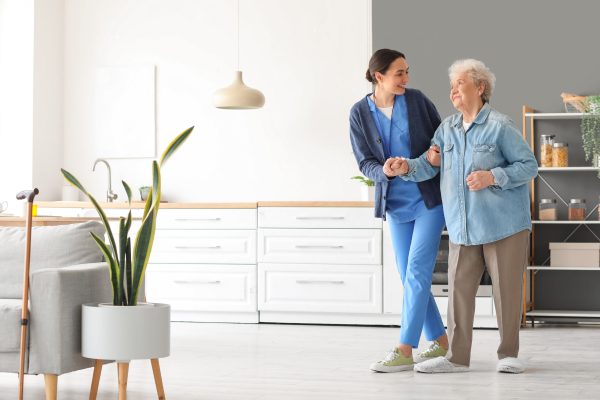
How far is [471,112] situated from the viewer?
4.19m

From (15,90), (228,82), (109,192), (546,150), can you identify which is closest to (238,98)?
(228,82)

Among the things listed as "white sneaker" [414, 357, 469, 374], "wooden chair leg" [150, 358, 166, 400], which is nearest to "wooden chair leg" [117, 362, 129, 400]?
"wooden chair leg" [150, 358, 166, 400]

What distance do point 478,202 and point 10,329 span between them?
6.48 ft

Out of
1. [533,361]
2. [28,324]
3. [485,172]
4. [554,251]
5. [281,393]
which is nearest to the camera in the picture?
[28,324]

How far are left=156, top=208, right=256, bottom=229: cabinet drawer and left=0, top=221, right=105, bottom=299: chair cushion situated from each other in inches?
96.0

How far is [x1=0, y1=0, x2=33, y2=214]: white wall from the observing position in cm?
711

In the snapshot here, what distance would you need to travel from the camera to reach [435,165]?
420cm

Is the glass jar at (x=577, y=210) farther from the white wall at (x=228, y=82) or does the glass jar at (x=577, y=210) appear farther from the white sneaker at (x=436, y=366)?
the white sneaker at (x=436, y=366)

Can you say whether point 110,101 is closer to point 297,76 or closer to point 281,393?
point 297,76

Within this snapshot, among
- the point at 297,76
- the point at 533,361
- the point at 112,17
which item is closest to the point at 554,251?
the point at 533,361

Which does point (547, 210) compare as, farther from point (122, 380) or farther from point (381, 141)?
point (122, 380)

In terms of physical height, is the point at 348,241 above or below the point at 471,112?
below

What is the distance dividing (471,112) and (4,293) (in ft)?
6.96

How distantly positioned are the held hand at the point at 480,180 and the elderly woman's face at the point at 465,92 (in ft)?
1.11
